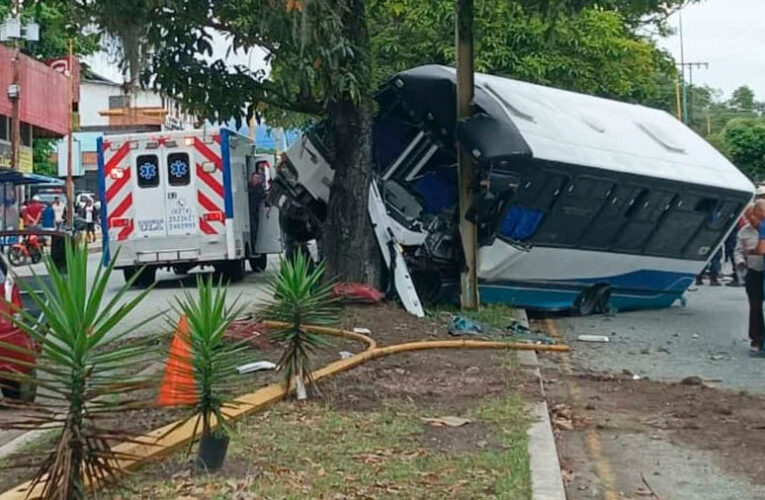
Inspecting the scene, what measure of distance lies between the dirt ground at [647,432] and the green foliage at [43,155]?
131 feet

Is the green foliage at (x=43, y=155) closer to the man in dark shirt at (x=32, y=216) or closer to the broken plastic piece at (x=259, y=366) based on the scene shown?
the man in dark shirt at (x=32, y=216)

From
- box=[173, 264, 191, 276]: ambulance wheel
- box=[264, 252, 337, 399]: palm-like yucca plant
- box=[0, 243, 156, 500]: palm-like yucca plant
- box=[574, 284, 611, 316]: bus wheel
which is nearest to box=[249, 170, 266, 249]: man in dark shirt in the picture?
box=[173, 264, 191, 276]: ambulance wheel

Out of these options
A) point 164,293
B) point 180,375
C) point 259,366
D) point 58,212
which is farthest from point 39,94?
point 180,375

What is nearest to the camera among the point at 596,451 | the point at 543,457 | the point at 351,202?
the point at 543,457

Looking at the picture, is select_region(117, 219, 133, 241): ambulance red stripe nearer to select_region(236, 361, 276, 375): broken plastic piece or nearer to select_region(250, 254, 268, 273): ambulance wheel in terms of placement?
select_region(250, 254, 268, 273): ambulance wheel

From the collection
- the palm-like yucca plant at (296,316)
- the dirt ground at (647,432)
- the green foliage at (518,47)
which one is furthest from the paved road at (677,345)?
the green foliage at (518,47)

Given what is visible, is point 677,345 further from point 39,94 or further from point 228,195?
point 39,94

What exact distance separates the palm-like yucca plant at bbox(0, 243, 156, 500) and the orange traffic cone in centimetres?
82

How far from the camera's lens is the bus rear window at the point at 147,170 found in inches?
804

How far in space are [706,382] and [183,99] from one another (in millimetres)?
6508

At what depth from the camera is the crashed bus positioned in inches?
572

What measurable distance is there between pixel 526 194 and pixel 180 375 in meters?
8.61

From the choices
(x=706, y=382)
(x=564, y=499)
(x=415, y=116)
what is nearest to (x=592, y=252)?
(x=415, y=116)

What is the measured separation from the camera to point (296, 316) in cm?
854
